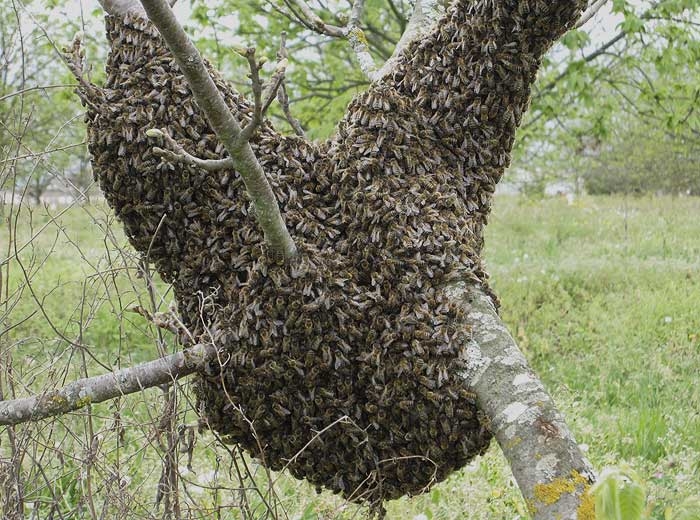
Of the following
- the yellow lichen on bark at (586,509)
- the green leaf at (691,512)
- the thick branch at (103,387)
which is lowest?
the green leaf at (691,512)

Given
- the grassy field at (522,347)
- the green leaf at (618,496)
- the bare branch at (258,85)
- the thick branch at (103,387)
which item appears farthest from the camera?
the grassy field at (522,347)

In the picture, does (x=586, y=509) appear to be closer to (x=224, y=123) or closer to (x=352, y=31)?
(x=224, y=123)

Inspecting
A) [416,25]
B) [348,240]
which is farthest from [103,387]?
[416,25]

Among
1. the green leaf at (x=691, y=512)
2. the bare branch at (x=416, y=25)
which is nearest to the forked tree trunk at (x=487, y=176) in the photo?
the green leaf at (x=691, y=512)

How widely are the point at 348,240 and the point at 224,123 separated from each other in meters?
0.64

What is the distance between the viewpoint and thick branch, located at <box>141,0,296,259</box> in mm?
1656

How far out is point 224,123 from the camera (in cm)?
190

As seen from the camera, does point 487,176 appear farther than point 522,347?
No

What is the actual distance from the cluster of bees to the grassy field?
260 millimetres

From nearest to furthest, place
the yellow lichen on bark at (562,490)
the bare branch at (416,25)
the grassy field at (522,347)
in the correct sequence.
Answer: the yellow lichen on bark at (562,490) → the bare branch at (416,25) → the grassy field at (522,347)

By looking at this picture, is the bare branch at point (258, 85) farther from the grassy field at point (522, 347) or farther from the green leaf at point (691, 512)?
the green leaf at point (691, 512)

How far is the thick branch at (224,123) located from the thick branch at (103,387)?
0.43 meters

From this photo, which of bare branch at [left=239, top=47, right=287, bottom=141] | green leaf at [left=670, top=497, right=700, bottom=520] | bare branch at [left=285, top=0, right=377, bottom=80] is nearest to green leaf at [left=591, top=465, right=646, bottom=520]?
green leaf at [left=670, top=497, right=700, bottom=520]

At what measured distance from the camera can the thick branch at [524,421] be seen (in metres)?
1.81
